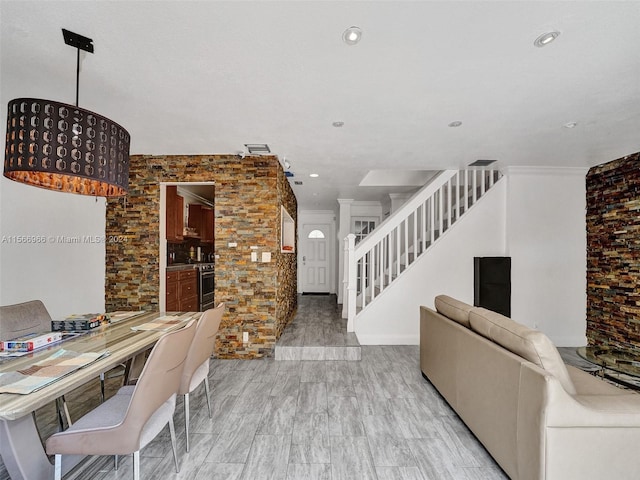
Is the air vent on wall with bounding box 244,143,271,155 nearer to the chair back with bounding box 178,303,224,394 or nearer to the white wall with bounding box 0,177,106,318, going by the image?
the white wall with bounding box 0,177,106,318

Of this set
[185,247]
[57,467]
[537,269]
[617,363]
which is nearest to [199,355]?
[57,467]

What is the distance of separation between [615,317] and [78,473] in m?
6.01

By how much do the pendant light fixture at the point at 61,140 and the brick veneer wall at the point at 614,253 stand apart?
5.74 metres

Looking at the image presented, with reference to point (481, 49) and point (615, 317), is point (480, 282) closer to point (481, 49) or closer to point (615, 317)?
point (615, 317)

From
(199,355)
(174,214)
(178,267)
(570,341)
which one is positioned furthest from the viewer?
(174,214)

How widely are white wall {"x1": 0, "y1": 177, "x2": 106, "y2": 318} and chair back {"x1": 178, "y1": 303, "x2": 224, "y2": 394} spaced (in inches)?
64.5

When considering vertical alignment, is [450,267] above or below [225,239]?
below

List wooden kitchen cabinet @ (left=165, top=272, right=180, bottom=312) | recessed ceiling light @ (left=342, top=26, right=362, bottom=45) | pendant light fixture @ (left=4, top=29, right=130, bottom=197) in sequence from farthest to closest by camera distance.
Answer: wooden kitchen cabinet @ (left=165, top=272, right=180, bottom=312), recessed ceiling light @ (left=342, top=26, right=362, bottom=45), pendant light fixture @ (left=4, top=29, right=130, bottom=197)

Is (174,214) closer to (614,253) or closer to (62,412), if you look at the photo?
(62,412)

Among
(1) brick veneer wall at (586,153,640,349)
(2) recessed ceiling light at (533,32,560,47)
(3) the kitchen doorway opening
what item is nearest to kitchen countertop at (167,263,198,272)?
(3) the kitchen doorway opening

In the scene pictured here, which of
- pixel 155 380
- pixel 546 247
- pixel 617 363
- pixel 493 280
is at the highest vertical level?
pixel 546 247

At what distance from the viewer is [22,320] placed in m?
2.24

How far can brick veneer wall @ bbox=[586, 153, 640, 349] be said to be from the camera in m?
3.95

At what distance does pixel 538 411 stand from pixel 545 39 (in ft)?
6.82
